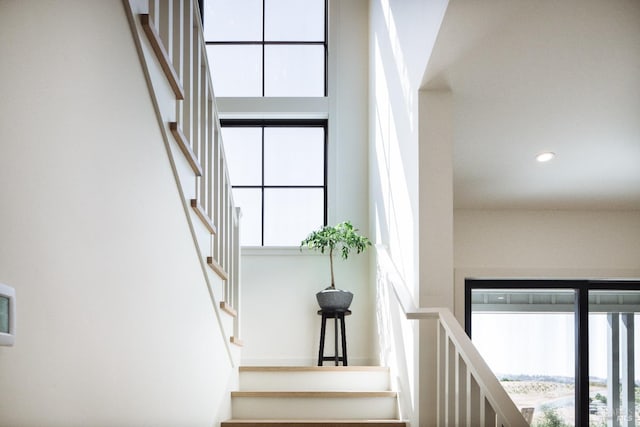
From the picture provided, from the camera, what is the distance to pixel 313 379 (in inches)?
165

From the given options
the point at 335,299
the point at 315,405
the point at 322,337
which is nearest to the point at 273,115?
the point at 335,299

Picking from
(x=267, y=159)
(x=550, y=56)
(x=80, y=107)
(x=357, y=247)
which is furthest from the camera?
(x=267, y=159)

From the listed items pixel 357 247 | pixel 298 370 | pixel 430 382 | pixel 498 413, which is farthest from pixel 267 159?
pixel 498 413

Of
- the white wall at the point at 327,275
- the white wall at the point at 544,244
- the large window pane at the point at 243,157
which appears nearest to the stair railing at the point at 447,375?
the white wall at the point at 544,244

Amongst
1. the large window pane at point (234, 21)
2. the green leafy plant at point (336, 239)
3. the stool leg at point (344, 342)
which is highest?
the large window pane at point (234, 21)

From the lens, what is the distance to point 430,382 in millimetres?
3096

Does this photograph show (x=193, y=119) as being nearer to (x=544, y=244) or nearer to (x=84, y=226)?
(x=84, y=226)

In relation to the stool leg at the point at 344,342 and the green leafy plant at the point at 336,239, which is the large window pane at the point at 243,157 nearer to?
the green leafy plant at the point at 336,239

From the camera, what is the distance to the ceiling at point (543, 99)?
2.50m

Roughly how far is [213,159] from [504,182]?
6.22 feet

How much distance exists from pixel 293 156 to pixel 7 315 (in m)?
4.52

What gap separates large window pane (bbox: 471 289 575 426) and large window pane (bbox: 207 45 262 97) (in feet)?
8.03

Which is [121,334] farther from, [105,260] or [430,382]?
[430,382]

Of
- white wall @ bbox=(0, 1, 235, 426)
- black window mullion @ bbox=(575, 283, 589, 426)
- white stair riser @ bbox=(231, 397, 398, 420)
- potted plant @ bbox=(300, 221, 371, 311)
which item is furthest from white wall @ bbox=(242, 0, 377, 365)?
white wall @ bbox=(0, 1, 235, 426)
